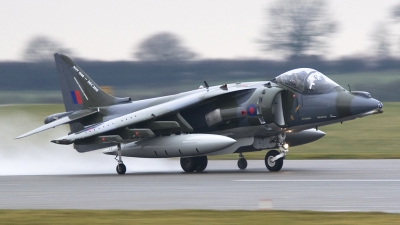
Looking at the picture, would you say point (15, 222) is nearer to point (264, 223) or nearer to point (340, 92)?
point (264, 223)

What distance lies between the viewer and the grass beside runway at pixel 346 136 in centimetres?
2531

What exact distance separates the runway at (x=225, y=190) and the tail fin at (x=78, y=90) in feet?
10.2

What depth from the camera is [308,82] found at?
16953 mm

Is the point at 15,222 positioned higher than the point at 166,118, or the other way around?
the point at 166,118

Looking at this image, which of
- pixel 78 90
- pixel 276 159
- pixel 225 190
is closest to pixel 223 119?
pixel 276 159

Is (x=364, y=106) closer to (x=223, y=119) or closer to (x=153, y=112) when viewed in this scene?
(x=223, y=119)

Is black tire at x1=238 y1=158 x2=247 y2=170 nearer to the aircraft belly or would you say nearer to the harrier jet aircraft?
the harrier jet aircraft

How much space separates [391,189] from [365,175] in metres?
3.19

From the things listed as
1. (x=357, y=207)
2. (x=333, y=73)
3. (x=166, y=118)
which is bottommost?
(x=357, y=207)

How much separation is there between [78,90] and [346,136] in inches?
669

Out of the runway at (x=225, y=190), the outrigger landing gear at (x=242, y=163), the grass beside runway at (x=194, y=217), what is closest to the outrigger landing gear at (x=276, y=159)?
the runway at (x=225, y=190)

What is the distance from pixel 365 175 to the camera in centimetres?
1562

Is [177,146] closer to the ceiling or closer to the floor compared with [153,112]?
closer to the floor

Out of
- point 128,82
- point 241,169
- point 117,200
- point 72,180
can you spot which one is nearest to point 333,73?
point 128,82
